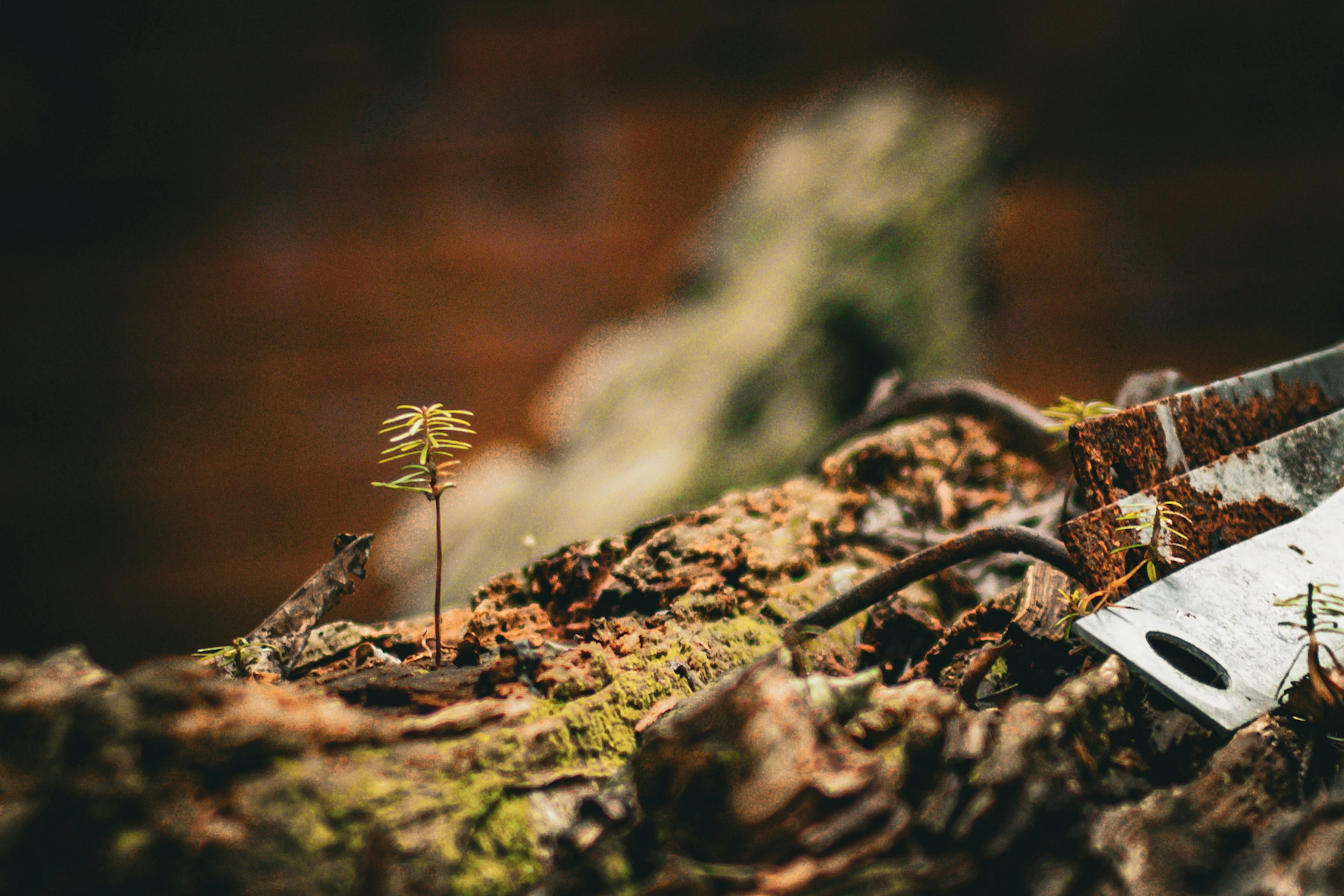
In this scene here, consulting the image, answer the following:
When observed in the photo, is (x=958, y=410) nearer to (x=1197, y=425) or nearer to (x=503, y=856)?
(x=1197, y=425)

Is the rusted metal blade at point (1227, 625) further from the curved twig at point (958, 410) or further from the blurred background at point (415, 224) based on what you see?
the blurred background at point (415, 224)

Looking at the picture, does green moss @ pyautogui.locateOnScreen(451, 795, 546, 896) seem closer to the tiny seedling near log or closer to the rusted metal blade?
the tiny seedling near log

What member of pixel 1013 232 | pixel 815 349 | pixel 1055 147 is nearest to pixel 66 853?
pixel 815 349

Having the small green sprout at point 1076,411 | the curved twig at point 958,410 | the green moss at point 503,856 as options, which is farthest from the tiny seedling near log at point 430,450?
the curved twig at point 958,410

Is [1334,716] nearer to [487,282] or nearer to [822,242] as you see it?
[822,242]

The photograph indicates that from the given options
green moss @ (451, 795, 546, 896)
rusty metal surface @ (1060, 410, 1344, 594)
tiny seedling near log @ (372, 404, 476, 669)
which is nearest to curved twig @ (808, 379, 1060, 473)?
rusty metal surface @ (1060, 410, 1344, 594)

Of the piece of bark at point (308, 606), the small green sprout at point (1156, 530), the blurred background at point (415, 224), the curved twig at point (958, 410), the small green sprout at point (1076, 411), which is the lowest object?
the small green sprout at point (1156, 530)
